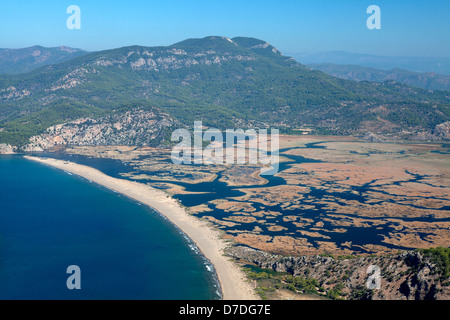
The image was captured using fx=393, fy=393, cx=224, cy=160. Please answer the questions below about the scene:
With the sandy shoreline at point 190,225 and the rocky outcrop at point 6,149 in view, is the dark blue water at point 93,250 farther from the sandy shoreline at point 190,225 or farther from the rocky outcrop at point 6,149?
the rocky outcrop at point 6,149

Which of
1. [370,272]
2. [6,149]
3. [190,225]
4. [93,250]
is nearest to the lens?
[370,272]

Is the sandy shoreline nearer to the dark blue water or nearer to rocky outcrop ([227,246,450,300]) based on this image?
the dark blue water

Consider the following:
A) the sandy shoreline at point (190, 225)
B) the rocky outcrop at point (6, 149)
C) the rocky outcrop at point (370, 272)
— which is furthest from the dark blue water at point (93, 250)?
the rocky outcrop at point (6, 149)

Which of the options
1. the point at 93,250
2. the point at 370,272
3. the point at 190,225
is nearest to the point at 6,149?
the point at 190,225

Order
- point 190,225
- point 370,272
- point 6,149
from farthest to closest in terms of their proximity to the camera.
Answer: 1. point 6,149
2. point 190,225
3. point 370,272

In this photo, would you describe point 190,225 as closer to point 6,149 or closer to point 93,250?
point 93,250
